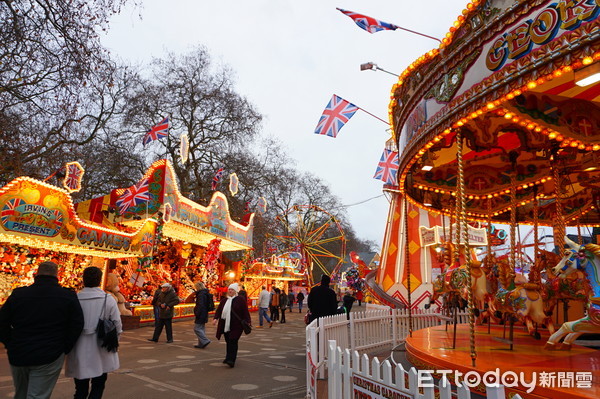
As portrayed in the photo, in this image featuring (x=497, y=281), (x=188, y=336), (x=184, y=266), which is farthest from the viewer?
(x=184, y=266)

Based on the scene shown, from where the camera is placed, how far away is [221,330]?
7480 mm

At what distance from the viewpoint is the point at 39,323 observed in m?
A: 3.49

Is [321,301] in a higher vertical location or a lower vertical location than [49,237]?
lower

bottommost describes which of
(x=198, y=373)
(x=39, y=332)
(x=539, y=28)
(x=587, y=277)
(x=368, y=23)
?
(x=198, y=373)

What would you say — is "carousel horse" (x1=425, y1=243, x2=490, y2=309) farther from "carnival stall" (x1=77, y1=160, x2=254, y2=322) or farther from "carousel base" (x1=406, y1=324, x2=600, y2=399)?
"carnival stall" (x1=77, y1=160, x2=254, y2=322)

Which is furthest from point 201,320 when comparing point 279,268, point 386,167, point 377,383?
point 279,268

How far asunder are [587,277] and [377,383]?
141 inches

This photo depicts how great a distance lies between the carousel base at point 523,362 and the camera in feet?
12.0

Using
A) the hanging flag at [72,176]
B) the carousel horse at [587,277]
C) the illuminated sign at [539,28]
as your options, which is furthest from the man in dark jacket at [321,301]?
the hanging flag at [72,176]

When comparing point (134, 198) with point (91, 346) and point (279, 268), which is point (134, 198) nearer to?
point (91, 346)

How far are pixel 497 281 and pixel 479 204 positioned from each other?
453 centimetres

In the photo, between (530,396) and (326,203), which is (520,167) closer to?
(530,396)

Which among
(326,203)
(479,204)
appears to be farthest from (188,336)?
(326,203)

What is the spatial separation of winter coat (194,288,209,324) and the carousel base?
4804 mm
